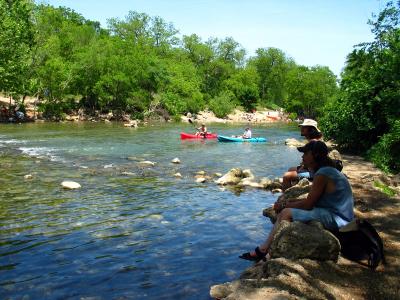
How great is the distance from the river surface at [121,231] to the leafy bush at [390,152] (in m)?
4.50

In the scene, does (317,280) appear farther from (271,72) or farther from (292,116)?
(271,72)

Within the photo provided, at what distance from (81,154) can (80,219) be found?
13.0m

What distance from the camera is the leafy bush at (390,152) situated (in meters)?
17.3

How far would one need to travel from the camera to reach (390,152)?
17984mm

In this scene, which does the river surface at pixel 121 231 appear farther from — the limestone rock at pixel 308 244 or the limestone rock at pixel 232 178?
the limestone rock at pixel 308 244

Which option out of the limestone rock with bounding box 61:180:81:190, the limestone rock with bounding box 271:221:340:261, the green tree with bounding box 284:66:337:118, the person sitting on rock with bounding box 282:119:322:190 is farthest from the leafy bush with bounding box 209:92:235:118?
the limestone rock with bounding box 271:221:340:261

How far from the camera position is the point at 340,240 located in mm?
6148

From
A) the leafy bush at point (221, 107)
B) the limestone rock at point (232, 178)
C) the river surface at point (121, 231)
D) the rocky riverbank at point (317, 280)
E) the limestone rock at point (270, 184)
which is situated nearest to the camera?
the rocky riverbank at point (317, 280)

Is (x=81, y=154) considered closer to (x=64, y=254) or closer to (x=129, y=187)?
(x=129, y=187)

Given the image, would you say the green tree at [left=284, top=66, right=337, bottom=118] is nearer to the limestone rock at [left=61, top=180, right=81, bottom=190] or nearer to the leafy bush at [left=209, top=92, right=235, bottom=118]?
the leafy bush at [left=209, top=92, right=235, bottom=118]

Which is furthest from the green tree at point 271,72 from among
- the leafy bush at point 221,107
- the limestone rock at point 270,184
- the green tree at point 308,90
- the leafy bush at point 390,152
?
the limestone rock at point 270,184

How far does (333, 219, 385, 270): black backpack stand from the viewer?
575cm

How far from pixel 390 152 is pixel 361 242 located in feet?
44.3

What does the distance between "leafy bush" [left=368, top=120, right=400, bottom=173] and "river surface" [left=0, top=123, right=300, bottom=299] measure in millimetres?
4503
